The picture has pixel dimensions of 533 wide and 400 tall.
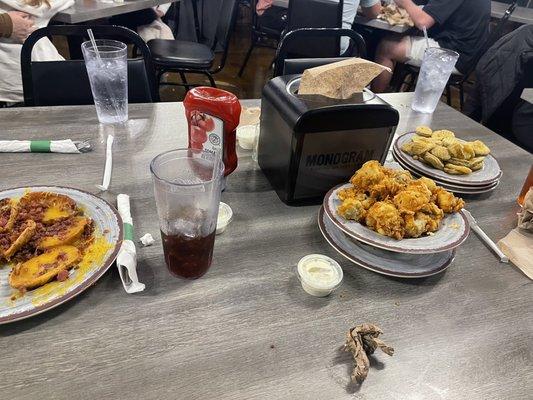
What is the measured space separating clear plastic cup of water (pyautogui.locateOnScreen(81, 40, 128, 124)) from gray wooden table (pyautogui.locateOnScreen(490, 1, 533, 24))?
13.4 ft

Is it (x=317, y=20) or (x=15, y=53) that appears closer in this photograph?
(x=15, y=53)

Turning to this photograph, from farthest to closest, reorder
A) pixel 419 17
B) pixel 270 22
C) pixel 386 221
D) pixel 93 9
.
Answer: pixel 270 22, pixel 419 17, pixel 93 9, pixel 386 221

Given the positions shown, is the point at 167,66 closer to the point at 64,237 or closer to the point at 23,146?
the point at 23,146

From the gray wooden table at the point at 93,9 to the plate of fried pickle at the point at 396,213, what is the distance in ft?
7.47

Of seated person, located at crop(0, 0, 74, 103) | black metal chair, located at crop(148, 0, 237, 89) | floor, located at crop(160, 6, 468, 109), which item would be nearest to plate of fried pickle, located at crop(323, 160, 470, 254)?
seated person, located at crop(0, 0, 74, 103)

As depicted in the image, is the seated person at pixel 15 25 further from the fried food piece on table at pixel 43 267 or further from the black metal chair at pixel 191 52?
the fried food piece on table at pixel 43 267

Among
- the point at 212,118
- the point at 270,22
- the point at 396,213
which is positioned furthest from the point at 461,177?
the point at 270,22

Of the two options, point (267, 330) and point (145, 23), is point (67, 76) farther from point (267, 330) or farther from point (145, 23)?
point (145, 23)

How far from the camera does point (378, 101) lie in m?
0.94

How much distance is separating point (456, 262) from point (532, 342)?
0.66ft

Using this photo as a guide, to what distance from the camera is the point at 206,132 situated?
0.91 m

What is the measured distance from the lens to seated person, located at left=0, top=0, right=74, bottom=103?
2213 millimetres

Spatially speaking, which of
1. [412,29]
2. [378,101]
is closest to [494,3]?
[412,29]

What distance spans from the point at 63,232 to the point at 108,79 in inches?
25.3
